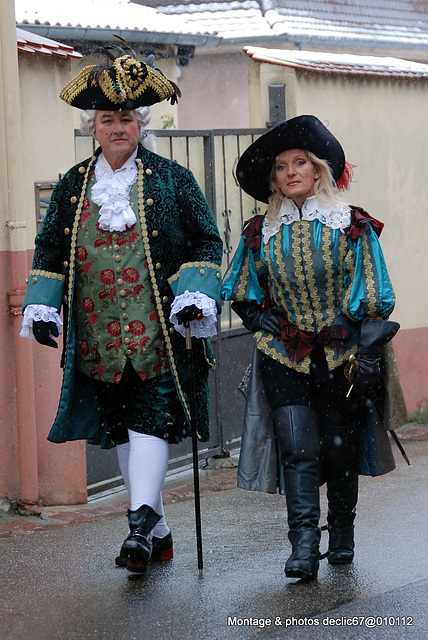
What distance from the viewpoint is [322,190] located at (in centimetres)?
430

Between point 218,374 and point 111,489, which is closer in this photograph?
point 111,489

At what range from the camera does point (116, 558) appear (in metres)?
4.43

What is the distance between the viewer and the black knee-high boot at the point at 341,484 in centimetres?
433

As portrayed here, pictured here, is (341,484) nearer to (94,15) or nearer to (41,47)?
(41,47)

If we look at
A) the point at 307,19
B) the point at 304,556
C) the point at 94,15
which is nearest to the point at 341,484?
the point at 304,556

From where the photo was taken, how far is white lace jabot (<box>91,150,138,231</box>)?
425 centimetres

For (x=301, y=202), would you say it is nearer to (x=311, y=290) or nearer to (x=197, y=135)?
(x=311, y=290)

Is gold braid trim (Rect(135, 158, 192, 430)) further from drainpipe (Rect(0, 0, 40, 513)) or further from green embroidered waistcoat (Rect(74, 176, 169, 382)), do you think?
drainpipe (Rect(0, 0, 40, 513))

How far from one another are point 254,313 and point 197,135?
2.56 m

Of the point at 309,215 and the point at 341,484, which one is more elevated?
the point at 309,215

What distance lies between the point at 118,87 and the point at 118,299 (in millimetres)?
821

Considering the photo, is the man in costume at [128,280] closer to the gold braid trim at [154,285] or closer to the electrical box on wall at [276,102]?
the gold braid trim at [154,285]

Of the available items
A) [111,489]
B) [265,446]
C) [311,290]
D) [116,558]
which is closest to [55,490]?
[111,489]

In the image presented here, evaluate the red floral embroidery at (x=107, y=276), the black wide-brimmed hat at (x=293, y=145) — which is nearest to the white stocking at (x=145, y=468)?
the red floral embroidery at (x=107, y=276)
